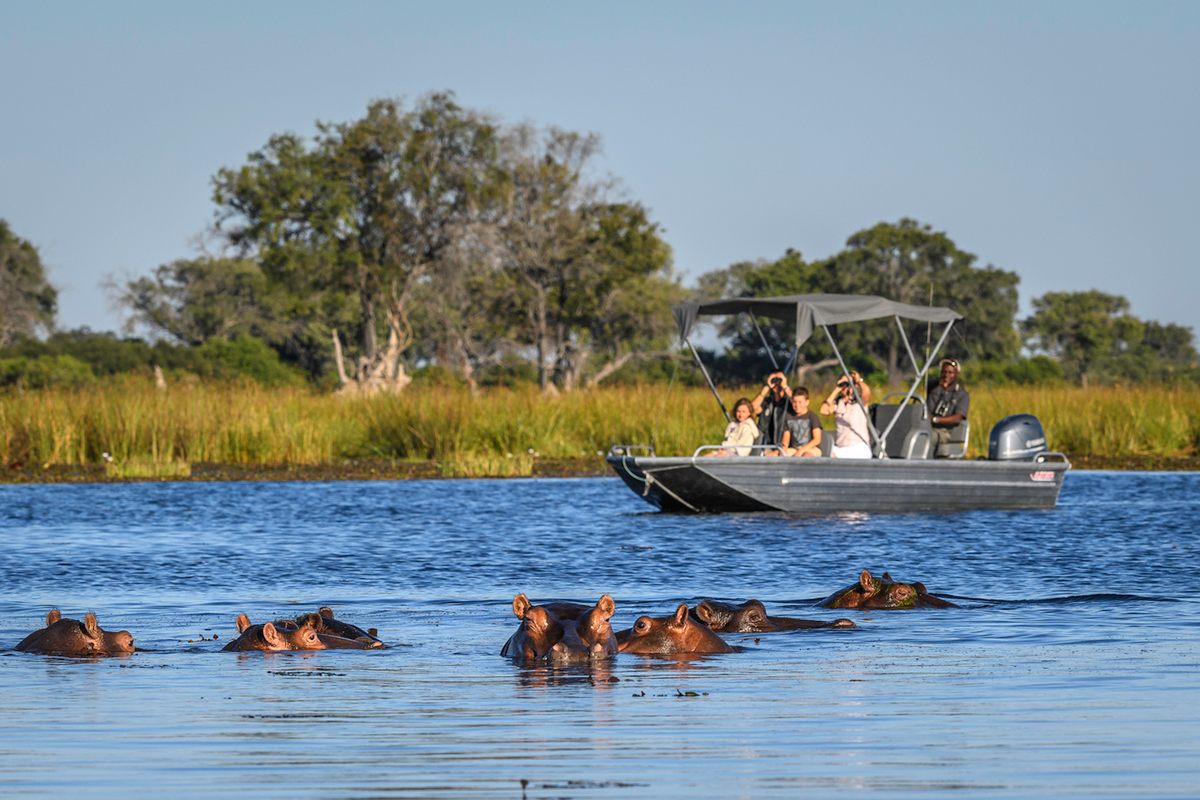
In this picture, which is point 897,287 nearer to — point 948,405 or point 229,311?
point 229,311

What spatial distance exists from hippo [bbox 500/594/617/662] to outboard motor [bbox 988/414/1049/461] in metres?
10.4

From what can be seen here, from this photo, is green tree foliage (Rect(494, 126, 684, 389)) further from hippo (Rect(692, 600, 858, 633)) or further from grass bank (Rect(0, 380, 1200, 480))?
hippo (Rect(692, 600, 858, 633))

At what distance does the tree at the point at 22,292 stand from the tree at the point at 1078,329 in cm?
3774

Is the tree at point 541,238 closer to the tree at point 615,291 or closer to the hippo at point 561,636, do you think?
the tree at point 615,291

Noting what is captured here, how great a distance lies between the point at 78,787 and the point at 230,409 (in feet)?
62.3

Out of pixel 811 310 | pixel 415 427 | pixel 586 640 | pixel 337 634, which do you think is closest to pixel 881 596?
pixel 586 640

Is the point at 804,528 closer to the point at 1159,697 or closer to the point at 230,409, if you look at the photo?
the point at 1159,697

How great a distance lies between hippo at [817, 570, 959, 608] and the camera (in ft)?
30.1

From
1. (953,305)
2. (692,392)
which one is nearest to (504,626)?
(692,392)

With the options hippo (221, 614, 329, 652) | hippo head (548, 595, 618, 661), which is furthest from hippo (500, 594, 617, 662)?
hippo (221, 614, 329, 652)

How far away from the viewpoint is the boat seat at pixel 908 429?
16312mm

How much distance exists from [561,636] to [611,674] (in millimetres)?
363

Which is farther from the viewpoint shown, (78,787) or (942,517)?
(942,517)

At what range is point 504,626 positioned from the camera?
8781mm
